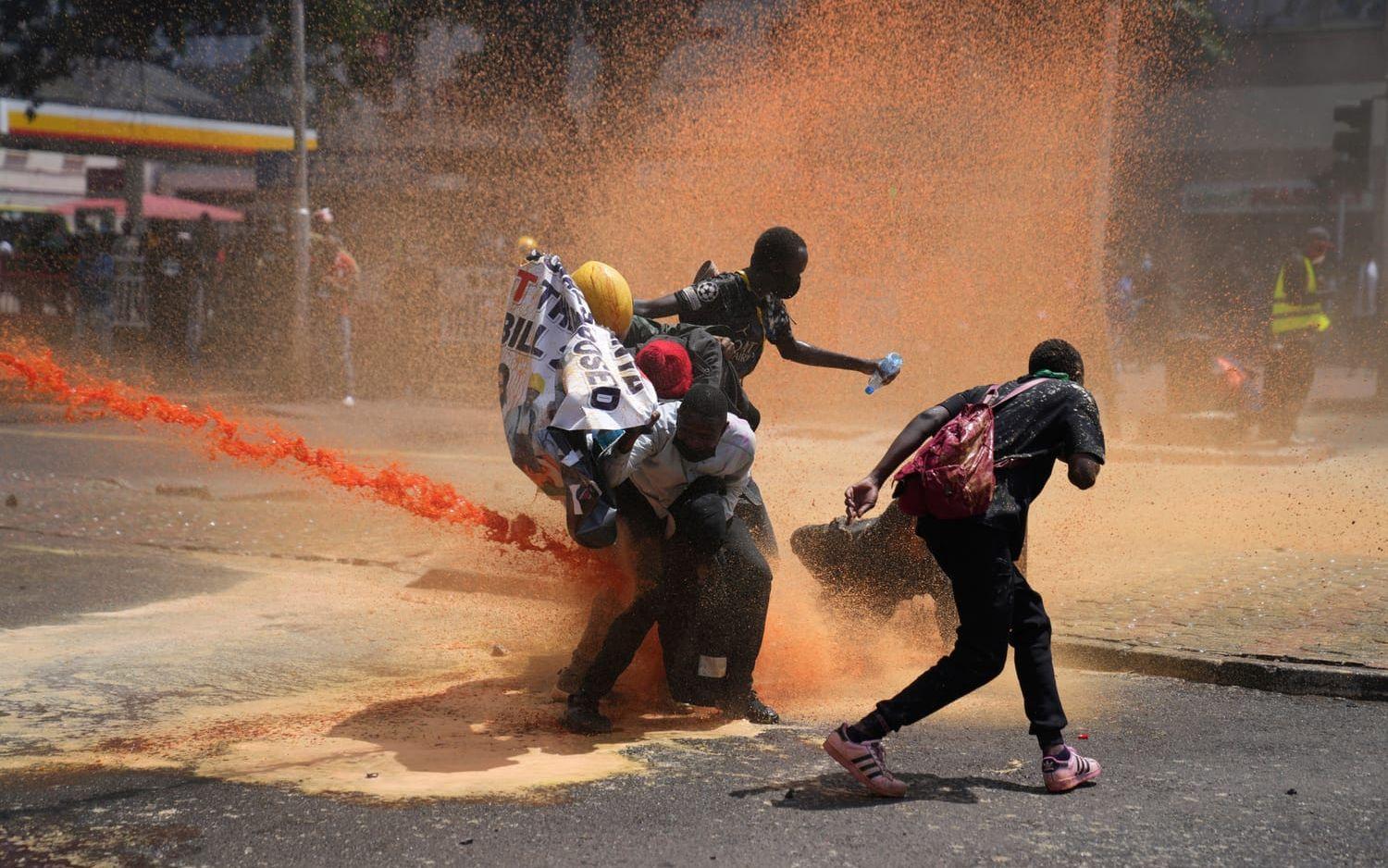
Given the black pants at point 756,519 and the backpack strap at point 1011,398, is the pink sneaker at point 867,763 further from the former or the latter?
the black pants at point 756,519

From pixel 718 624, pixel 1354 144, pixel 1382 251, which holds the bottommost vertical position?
pixel 718 624

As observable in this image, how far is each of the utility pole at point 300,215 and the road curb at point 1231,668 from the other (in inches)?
511

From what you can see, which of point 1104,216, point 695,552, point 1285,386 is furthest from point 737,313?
point 1285,386

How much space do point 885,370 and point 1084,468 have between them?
1.97 meters

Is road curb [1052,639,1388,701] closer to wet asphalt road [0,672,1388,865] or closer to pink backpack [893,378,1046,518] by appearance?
wet asphalt road [0,672,1388,865]

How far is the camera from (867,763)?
417 centimetres

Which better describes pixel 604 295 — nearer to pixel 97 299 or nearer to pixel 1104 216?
pixel 1104 216

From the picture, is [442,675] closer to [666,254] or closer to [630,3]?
[666,254]

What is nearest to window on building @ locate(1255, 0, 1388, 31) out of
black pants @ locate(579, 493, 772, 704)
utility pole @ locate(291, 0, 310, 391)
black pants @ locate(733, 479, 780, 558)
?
utility pole @ locate(291, 0, 310, 391)

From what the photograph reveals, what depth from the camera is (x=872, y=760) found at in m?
4.17

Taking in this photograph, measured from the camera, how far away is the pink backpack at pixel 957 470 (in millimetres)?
4199

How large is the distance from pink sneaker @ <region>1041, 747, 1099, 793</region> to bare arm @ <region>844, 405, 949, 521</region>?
902mm

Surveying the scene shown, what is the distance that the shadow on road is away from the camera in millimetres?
4098

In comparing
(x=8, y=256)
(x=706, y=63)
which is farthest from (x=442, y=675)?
(x=8, y=256)
